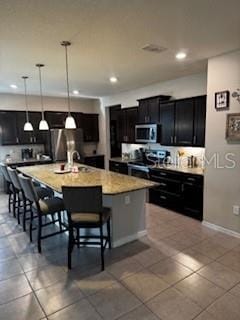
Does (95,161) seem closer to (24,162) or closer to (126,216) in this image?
(24,162)

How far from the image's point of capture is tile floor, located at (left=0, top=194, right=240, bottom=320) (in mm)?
2115

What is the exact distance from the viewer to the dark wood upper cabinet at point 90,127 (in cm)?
753

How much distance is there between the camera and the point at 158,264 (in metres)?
2.86

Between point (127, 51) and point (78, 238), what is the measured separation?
2647 millimetres

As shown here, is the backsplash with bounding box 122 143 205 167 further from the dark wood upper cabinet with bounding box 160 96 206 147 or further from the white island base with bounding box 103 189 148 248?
the white island base with bounding box 103 189 148 248

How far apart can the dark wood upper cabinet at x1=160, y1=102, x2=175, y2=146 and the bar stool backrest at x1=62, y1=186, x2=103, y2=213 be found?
2.76 metres

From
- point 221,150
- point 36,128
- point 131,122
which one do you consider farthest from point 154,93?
point 36,128

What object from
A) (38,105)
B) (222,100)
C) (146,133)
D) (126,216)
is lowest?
(126,216)

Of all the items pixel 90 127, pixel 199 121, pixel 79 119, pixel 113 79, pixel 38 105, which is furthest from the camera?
pixel 90 127

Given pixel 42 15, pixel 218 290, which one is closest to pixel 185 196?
pixel 218 290

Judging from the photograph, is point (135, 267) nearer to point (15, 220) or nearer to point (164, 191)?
point (164, 191)

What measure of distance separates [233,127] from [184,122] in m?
1.28

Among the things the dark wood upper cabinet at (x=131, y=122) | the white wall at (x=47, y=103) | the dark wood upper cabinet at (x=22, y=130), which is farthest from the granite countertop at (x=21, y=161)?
the dark wood upper cabinet at (x=131, y=122)

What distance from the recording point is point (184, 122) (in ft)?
15.0
